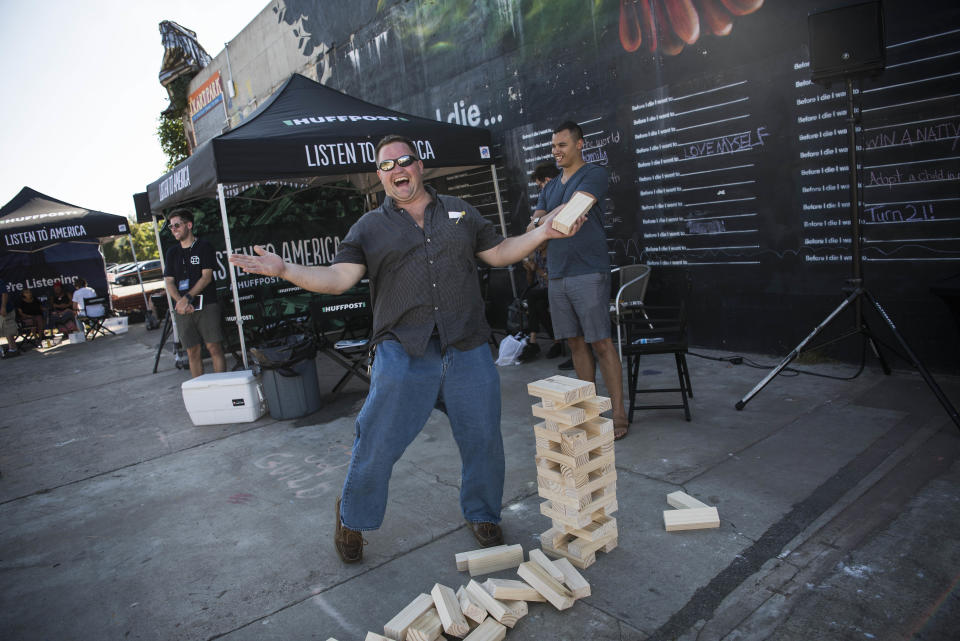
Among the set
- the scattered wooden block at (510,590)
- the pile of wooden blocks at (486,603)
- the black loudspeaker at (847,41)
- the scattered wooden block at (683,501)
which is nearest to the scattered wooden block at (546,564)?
the pile of wooden blocks at (486,603)

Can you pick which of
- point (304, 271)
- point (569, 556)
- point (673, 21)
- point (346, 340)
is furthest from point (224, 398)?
point (673, 21)

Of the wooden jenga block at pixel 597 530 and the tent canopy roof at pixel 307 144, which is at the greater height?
the tent canopy roof at pixel 307 144

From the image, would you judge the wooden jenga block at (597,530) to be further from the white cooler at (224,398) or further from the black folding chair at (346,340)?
the white cooler at (224,398)

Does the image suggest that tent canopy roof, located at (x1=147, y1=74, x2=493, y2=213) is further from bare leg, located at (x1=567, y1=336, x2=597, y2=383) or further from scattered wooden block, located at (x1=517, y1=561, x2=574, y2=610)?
scattered wooden block, located at (x1=517, y1=561, x2=574, y2=610)

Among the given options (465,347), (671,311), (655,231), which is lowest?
(671,311)

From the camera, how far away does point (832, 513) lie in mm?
3135

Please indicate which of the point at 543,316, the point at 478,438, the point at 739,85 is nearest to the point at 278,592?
the point at 478,438

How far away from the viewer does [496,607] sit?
2.54 m

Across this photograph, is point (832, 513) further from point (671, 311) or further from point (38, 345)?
point (38, 345)

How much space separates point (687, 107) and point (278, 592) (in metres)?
5.32

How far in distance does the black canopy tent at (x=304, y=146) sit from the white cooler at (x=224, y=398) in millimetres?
881

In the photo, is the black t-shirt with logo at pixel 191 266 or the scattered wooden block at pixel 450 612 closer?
the scattered wooden block at pixel 450 612

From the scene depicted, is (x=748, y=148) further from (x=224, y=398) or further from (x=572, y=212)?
(x=224, y=398)

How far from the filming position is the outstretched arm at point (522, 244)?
3006mm
